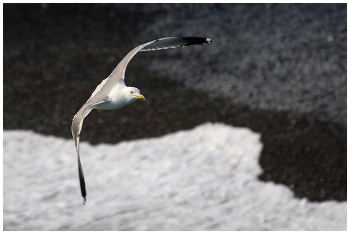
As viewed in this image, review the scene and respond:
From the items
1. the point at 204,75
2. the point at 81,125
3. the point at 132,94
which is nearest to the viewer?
the point at 81,125

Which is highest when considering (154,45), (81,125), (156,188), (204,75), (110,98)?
(204,75)

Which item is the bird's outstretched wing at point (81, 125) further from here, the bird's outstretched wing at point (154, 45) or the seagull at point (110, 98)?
the bird's outstretched wing at point (154, 45)

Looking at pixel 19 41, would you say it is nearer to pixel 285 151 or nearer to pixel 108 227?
pixel 108 227

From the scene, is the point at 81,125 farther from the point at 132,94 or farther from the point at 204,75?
the point at 204,75

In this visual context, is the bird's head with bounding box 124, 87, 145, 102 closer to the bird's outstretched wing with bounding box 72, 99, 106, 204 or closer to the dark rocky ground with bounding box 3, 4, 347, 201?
the bird's outstretched wing with bounding box 72, 99, 106, 204

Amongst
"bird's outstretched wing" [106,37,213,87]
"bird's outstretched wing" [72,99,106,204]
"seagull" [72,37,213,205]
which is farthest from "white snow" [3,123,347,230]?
"bird's outstretched wing" [72,99,106,204]

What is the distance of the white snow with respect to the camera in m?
12.3

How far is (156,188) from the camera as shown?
13234 millimetres

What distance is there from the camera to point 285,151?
12.9 metres

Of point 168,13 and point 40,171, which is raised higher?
point 168,13

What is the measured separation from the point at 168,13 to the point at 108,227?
779 centimetres

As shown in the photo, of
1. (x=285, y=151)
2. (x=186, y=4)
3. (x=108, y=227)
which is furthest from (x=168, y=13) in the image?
(x=108, y=227)

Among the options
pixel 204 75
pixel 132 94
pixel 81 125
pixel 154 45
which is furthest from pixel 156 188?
pixel 81 125

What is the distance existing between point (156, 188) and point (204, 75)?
12.5 feet
